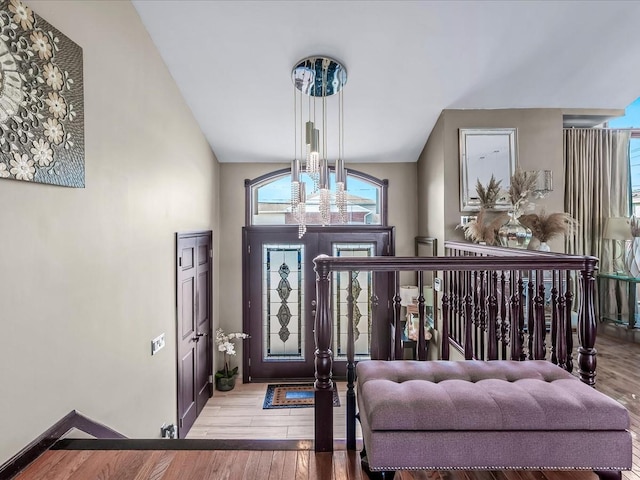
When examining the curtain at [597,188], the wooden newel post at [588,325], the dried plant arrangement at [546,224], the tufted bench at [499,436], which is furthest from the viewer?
the curtain at [597,188]

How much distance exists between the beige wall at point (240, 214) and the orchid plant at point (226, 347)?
168mm

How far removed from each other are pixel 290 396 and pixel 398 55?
4.14 metres

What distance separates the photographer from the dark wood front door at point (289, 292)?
→ 5.05 m

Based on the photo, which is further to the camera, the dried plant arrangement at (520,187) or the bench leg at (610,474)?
the dried plant arrangement at (520,187)

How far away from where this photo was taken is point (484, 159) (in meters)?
3.99

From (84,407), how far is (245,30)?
2.94m

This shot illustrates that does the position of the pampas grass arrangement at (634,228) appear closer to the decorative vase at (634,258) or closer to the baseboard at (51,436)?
the decorative vase at (634,258)

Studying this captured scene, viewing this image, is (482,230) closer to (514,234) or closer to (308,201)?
(514,234)

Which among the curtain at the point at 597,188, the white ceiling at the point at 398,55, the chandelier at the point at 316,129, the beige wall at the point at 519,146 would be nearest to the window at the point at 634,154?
the curtain at the point at 597,188

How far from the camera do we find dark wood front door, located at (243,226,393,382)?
5.05m

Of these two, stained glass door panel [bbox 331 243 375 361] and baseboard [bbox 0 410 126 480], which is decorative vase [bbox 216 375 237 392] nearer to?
stained glass door panel [bbox 331 243 375 361]

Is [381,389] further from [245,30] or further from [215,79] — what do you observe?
[215,79]

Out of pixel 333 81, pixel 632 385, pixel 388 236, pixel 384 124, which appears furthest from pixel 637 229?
pixel 333 81

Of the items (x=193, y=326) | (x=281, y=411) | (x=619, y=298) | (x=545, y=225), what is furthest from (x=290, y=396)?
(x=619, y=298)
